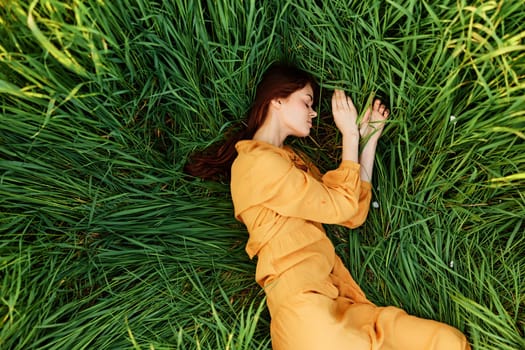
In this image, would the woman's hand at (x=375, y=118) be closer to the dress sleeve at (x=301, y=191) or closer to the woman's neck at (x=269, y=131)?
the dress sleeve at (x=301, y=191)

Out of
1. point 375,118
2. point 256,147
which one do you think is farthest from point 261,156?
point 375,118

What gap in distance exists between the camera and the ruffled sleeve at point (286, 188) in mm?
1450

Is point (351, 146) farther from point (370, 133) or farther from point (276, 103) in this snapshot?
point (276, 103)

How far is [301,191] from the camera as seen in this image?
4.82 ft

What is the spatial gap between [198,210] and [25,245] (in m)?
0.68

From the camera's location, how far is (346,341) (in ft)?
4.56

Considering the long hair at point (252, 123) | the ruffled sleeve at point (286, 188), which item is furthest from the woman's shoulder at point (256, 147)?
the long hair at point (252, 123)

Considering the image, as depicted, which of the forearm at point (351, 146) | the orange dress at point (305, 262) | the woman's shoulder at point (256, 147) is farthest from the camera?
the forearm at point (351, 146)

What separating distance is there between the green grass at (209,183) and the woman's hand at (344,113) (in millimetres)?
59

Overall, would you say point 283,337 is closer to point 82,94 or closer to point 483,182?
point 483,182

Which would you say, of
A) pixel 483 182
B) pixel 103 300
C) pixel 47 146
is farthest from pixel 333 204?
pixel 47 146

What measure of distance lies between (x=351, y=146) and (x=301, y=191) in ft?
1.09

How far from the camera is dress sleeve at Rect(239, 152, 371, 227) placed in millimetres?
1448

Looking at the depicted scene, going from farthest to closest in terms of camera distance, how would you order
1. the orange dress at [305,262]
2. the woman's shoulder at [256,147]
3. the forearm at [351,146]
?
the forearm at [351,146] < the woman's shoulder at [256,147] < the orange dress at [305,262]
